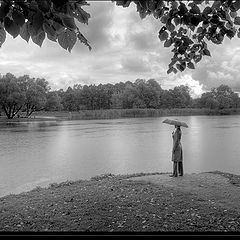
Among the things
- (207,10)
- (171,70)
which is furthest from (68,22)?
(171,70)

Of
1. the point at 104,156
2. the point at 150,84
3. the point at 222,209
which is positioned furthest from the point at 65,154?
the point at 150,84

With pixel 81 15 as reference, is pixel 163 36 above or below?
above

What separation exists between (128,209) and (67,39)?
5.13m

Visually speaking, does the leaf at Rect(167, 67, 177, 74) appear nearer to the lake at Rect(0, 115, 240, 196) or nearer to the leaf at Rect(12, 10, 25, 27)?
the leaf at Rect(12, 10, 25, 27)

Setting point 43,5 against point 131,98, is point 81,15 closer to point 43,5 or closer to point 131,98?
point 43,5

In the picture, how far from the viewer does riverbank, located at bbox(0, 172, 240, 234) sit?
5641 millimetres

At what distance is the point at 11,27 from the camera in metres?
1.93

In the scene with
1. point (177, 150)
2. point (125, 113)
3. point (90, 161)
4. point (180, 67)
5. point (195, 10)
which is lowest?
point (90, 161)

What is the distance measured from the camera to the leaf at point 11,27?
75.5 inches

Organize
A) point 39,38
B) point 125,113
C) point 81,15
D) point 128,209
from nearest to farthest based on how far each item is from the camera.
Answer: point 39,38 → point 81,15 → point 128,209 → point 125,113

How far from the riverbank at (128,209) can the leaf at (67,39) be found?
3239 mm

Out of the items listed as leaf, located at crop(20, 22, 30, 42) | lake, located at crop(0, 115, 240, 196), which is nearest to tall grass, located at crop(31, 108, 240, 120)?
lake, located at crop(0, 115, 240, 196)

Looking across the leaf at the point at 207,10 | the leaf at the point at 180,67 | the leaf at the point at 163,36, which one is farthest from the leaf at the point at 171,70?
the leaf at the point at 207,10

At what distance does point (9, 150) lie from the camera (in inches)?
965
